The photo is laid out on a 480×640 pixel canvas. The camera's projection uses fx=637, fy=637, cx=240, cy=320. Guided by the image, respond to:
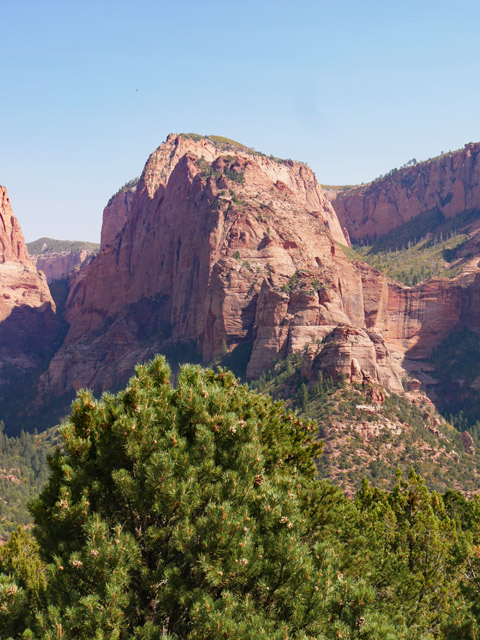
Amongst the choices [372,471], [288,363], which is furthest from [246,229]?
[372,471]

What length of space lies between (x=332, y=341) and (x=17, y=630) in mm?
96870

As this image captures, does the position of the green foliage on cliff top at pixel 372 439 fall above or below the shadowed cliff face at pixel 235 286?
below

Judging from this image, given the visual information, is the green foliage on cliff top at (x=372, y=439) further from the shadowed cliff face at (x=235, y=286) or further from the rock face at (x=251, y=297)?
the rock face at (x=251, y=297)


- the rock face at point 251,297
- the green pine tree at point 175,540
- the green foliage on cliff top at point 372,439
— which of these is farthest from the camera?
the rock face at point 251,297

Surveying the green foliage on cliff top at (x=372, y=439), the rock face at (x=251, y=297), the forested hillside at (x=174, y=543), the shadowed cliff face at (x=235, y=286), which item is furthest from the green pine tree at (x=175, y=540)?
the rock face at (x=251, y=297)

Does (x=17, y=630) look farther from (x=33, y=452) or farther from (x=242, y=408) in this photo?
(x=33, y=452)

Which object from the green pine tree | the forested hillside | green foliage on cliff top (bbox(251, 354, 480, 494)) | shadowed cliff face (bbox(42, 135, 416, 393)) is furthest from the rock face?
the green pine tree

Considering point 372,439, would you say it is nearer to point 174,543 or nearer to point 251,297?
point 251,297

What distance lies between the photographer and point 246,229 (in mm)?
158875

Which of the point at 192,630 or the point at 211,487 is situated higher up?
the point at 211,487

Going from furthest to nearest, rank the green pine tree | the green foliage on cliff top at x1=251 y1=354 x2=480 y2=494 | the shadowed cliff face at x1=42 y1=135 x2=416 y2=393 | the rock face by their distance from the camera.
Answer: the rock face, the shadowed cliff face at x1=42 y1=135 x2=416 y2=393, the green foliage on cliff top at x1=251 y1=354 x2=480 y2=494, the green pine tree

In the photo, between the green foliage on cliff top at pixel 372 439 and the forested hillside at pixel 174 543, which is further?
the green foliage on cliff top at pixel 372 439

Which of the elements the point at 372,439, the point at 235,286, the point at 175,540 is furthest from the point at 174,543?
the point at 235,286

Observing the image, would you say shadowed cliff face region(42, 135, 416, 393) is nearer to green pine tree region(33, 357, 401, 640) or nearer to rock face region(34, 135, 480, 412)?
rock face region(34, 135, 480, 412)
